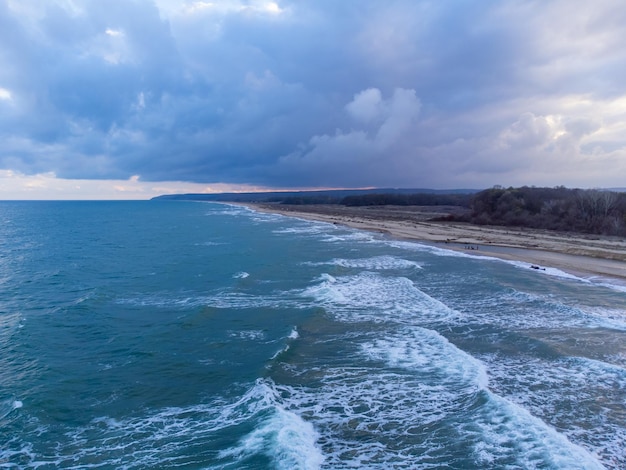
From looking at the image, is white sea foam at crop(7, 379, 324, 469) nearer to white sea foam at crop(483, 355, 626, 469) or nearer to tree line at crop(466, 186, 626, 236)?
white sea foam at crop(483, 355, 626, 469)

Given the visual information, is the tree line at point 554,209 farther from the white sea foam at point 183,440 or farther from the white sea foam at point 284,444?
the white sea foam at point 183,440

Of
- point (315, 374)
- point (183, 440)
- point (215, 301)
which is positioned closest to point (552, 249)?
point (215, 301)

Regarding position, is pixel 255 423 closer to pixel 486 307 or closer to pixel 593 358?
pixel 593 358

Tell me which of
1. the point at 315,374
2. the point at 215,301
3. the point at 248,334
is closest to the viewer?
the point at 315,374

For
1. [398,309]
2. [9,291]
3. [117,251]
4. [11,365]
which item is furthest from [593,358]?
[117,251]

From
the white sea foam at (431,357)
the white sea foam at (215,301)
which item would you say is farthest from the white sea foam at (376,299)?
the white sea foam at (431,357)

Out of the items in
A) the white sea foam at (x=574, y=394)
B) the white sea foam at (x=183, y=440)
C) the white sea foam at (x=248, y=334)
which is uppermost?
the white sea foam at (x=574, y=394)

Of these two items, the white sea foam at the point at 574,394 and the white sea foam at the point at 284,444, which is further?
the white sea foam at the point at 574,394

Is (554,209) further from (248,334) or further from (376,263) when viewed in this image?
(248,334)

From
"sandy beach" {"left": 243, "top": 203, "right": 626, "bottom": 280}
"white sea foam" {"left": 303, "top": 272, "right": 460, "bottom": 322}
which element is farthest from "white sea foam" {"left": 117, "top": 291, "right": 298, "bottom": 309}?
"sandy beach" {"left": 243, "top": 203, "right": 626, "bottom": 280}
